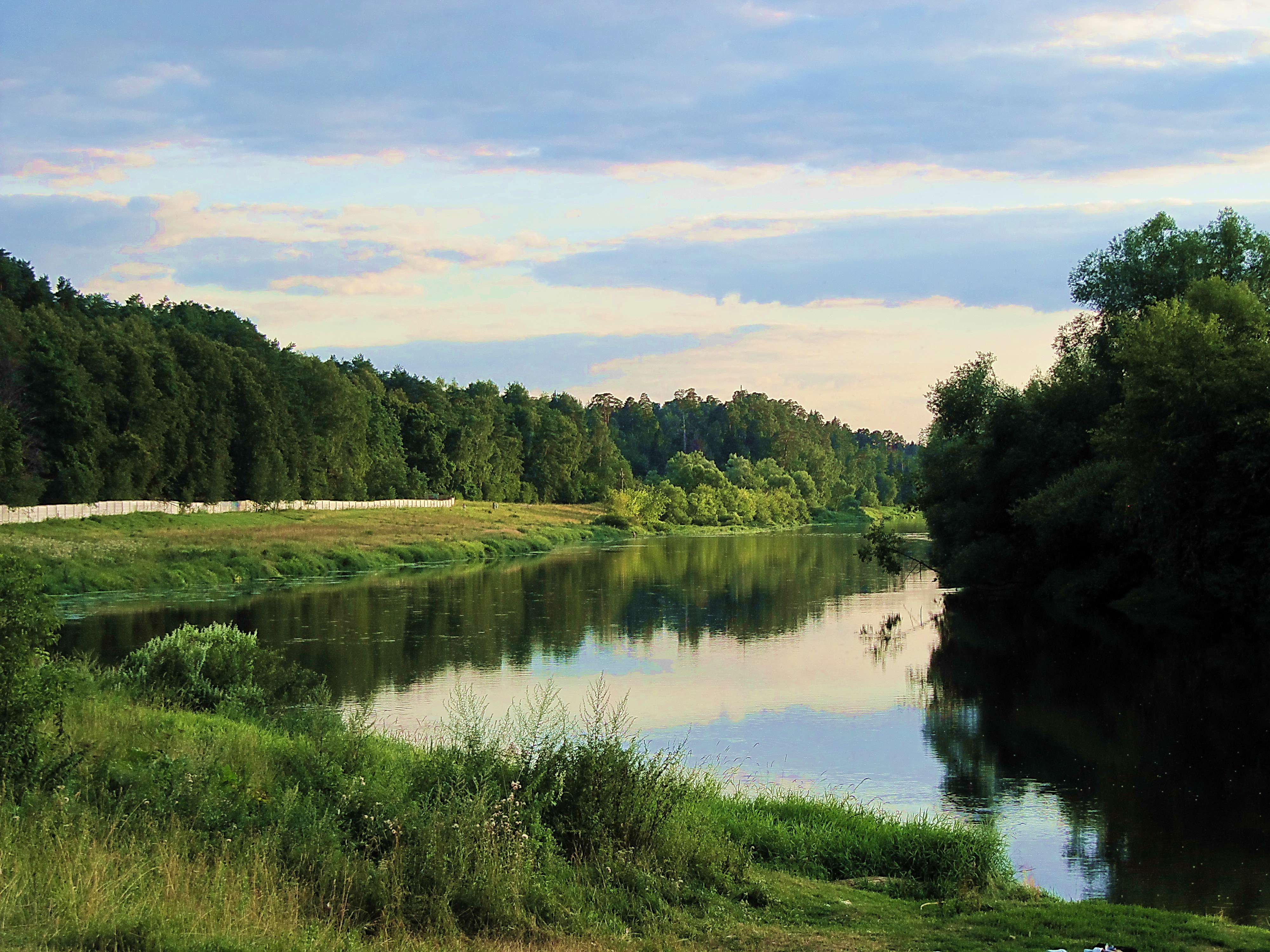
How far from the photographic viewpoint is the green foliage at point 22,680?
9.41 metres

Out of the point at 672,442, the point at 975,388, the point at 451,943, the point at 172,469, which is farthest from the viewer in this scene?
the point at 672,442

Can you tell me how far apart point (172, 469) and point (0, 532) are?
25.9 metres

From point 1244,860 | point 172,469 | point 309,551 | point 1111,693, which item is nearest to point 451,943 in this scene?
point 1244,860

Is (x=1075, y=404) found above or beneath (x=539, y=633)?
above

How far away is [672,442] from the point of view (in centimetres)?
18138

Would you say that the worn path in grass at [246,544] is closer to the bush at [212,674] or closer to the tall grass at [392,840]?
the bush at [212,674]

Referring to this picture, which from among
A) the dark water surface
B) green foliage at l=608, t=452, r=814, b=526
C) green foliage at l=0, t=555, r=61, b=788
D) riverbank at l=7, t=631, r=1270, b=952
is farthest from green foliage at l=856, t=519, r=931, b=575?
green foliage at l=608, t=452, r=814, b=526

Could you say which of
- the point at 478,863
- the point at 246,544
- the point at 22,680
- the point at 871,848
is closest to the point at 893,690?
the point at 871,848

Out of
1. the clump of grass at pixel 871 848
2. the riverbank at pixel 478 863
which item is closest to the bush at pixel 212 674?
the riverbank at pixel 478 863

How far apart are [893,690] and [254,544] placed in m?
39.2

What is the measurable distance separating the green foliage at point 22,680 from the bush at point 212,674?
274 inches

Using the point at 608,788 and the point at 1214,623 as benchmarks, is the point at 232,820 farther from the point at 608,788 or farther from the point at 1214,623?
the point at 1214,623

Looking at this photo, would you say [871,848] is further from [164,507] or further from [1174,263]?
[164,507]

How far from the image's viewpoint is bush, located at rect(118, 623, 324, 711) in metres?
17.5
